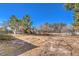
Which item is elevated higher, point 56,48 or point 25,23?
point 25,23

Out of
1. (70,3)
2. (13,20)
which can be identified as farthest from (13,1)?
(70,3)

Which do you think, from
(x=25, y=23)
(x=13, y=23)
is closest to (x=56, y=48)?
(x=25, y=23)

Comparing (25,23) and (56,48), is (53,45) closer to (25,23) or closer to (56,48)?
(56,48)

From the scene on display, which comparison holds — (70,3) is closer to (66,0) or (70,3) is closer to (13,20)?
(66,0)

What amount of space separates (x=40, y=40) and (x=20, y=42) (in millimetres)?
261

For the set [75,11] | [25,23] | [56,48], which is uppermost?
[75,11]

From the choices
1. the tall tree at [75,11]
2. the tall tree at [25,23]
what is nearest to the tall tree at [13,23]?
the tall tree at [25,23]

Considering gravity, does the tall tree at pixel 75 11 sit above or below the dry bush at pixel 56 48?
above

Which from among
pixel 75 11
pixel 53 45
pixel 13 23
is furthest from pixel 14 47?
pixel 75 11

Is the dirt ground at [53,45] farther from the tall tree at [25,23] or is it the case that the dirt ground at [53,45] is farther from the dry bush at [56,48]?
the tall tree at [25,23]

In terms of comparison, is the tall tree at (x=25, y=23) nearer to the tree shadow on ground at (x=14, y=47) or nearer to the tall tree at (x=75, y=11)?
the tree shadow on ground at (x=14, y=47)

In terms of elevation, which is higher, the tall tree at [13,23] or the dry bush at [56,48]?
the tall tree at [13,23]

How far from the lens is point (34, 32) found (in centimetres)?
366

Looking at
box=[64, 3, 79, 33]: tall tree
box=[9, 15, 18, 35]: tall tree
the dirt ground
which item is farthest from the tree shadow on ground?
Result: box=[64, 3, 79, 33]: tall tree
